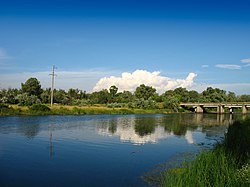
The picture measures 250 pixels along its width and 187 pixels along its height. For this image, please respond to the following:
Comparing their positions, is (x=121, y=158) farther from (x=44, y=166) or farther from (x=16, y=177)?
(x=16, y=177)

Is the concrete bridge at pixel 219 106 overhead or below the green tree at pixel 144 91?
below

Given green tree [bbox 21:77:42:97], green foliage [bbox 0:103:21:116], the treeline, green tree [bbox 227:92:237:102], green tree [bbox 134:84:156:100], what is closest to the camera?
green foliage [bbox 0:103:21:116]

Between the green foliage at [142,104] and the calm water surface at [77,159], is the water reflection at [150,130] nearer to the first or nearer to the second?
the calm water surface at [77,159]

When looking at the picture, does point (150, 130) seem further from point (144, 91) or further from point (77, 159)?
point (144, 91)

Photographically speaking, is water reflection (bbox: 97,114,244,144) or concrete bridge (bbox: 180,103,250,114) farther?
concrete bridge (bbox: 180,103,250,114)

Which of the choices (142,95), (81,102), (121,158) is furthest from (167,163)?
(142,95)

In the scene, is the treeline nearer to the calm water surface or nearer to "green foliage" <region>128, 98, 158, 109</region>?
"green foliage" <region>128, 98, 158, 109</region>

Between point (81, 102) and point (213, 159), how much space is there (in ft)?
292

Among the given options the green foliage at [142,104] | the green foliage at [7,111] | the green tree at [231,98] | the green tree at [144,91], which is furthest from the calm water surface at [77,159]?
the green tree at [231,98]

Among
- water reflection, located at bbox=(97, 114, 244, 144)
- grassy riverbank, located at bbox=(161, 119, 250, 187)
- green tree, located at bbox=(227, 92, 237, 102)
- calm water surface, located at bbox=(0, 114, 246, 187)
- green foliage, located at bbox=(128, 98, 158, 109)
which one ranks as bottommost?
calm water surface, located at bbox=(0, 114, 246, 187)

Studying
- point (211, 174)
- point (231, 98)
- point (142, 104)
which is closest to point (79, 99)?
point (142, 104)

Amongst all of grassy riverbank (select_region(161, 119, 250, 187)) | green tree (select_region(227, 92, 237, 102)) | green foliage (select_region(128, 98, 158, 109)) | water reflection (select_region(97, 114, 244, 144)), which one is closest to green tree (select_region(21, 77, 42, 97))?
green foliage (select_region(128, 98, 158, 109))

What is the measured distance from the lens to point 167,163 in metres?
18.4

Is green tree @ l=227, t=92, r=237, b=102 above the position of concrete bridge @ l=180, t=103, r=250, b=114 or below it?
above
